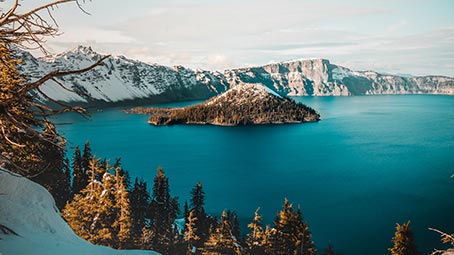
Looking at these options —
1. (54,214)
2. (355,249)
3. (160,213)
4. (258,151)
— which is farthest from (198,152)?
(54,214)

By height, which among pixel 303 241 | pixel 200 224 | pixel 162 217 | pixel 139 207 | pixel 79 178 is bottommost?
pixel 200 224

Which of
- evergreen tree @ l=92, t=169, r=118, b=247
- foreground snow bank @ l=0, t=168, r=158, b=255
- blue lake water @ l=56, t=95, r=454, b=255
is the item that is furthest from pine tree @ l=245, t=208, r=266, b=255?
foreground snow bank @ l=0, t=168, r=158, b=255

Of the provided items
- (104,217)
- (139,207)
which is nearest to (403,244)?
(104,217)

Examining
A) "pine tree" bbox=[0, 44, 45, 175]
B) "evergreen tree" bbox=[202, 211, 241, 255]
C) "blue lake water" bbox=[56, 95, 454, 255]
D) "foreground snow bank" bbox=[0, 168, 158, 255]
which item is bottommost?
"blue lake water" bbox=[56, 95, 454, 255]

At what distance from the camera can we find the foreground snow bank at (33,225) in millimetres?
8624

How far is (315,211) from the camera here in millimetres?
57000

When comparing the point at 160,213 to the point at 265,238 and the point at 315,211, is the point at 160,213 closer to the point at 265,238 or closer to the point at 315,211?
the point at 265,238

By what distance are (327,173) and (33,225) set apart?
7777 cm

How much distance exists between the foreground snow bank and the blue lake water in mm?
41530

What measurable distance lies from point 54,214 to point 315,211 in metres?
51.6

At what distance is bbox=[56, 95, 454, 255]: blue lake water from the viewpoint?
5206 cm

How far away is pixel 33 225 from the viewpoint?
10.3 m

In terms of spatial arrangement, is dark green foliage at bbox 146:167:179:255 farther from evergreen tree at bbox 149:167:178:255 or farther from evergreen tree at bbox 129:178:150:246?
evergreen tree at bbox 129:178:150:246

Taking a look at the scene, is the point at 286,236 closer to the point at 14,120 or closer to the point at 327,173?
the point at 14,120
